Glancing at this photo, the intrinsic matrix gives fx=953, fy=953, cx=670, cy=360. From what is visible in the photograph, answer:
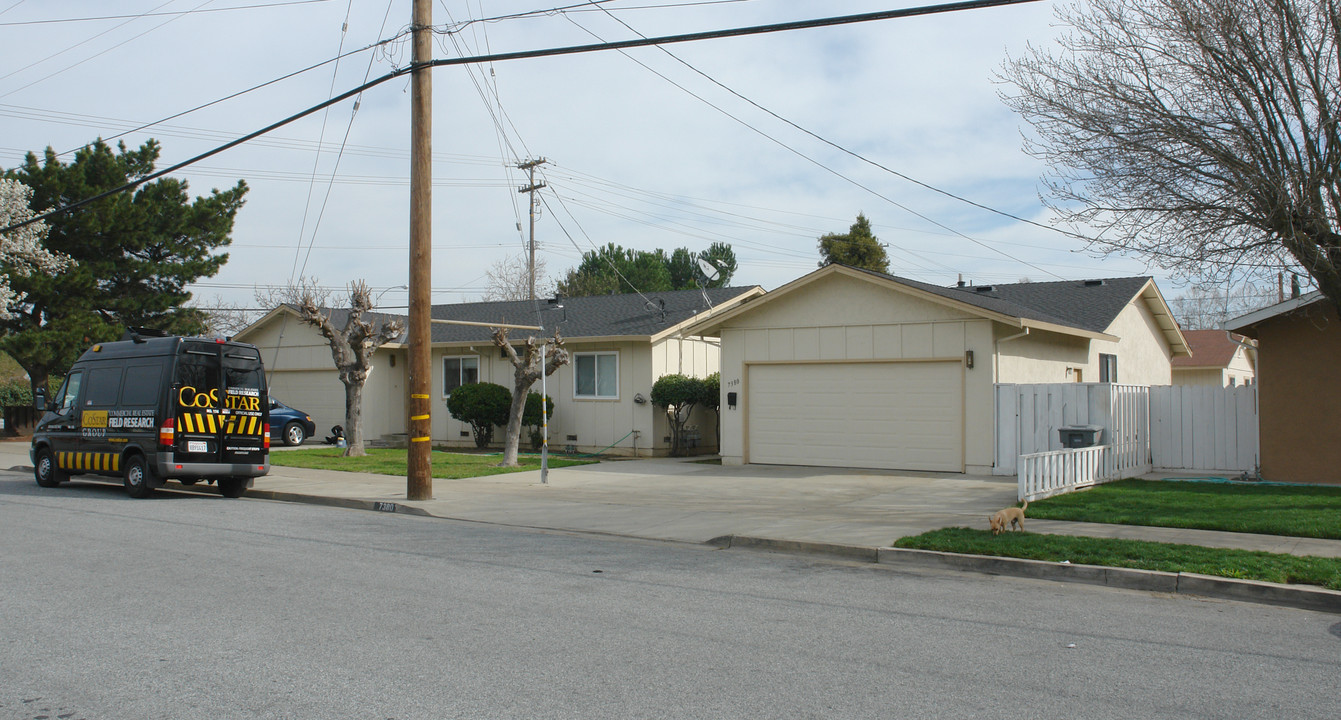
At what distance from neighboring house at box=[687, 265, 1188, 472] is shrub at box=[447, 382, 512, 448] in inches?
258

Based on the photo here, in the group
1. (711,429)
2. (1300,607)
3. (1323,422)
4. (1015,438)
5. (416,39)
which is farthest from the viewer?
(711,429)

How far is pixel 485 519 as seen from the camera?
12805 millimetres

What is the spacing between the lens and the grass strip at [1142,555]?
818cm

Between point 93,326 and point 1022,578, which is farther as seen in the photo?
point 93,326

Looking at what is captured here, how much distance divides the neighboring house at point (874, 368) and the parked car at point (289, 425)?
43.8ft

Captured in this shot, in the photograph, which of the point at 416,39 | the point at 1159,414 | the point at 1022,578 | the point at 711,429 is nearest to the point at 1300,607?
the point at 1022,578

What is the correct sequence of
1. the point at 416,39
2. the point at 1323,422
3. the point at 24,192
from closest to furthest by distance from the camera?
the point at 416,39 < the point at 1323,422 < the point at 24,192

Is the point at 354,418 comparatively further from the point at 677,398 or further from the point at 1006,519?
the point at 1006,519

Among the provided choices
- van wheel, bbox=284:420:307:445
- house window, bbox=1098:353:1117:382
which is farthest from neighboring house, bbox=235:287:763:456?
house window, bbox=1098:353:1117:382

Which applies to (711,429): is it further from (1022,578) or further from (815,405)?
(1022,578)

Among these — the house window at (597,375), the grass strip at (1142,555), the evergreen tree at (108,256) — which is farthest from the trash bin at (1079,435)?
the evergreen tree at (108,256)

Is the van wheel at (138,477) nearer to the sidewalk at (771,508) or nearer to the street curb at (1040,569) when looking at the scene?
the sidewalk at (771,508)

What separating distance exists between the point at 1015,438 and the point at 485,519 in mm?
9574

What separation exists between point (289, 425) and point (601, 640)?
2331cm
